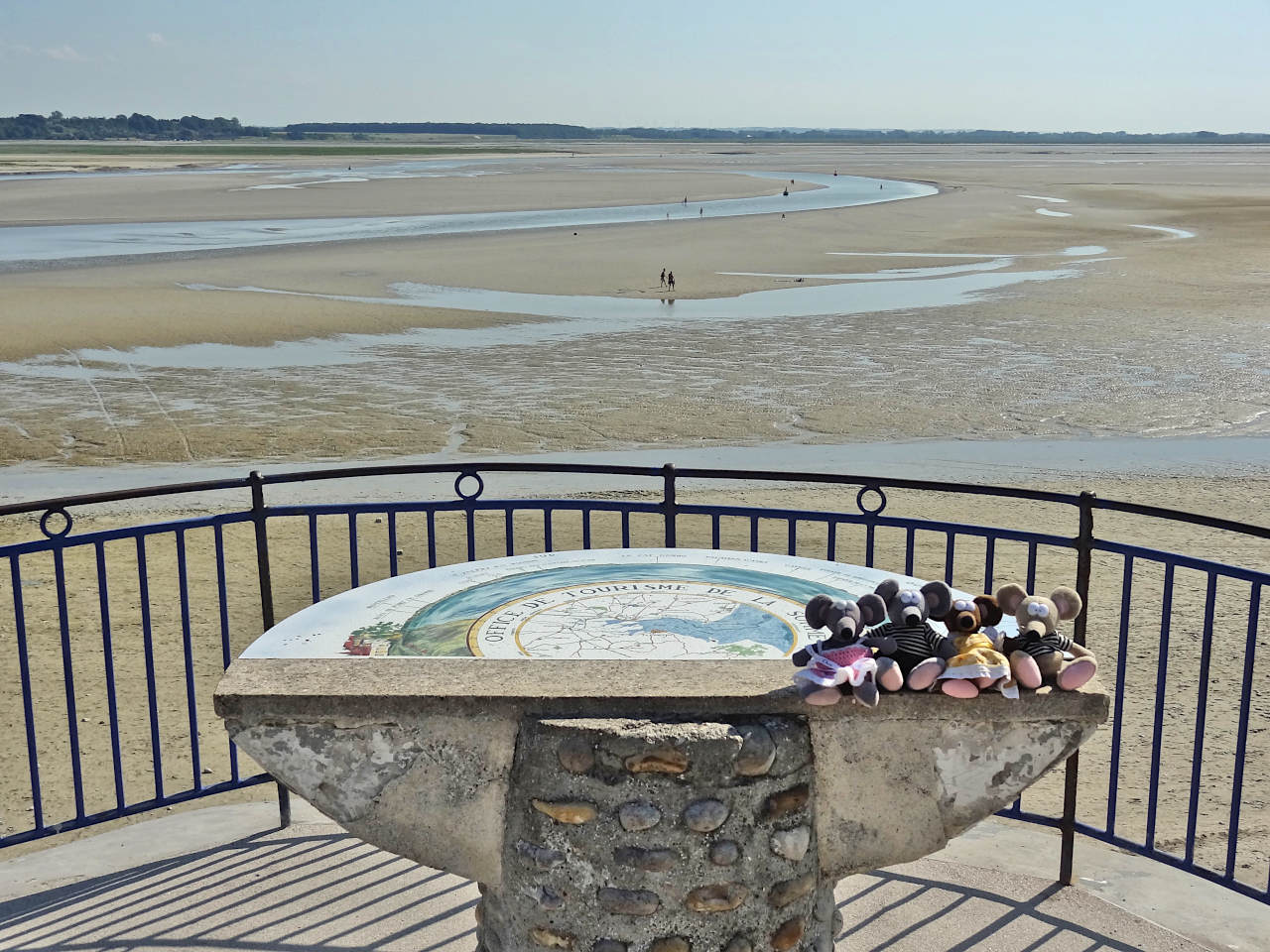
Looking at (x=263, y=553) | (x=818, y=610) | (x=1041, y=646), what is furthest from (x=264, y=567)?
(x=1041, y=646)

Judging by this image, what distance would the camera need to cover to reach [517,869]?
3.60m

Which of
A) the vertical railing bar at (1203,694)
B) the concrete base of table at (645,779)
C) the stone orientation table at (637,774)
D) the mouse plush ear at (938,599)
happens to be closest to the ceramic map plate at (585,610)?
the stone orientation table at (637,774)

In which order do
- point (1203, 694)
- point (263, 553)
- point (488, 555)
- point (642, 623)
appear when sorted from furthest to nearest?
point (488, 555), point (263, 553), point (1203, 694), point (642, 623)

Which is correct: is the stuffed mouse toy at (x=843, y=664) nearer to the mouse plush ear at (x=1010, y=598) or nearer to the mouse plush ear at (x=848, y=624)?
the mouse plush ear at (x=848, y=624)

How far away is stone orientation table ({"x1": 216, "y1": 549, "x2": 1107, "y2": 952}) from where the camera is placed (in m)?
3.43

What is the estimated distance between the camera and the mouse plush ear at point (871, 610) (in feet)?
11.2

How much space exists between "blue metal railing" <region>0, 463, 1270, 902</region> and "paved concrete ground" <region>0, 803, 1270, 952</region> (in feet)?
0.59

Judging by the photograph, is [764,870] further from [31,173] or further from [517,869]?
[31,173]

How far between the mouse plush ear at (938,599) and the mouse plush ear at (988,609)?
9 cm

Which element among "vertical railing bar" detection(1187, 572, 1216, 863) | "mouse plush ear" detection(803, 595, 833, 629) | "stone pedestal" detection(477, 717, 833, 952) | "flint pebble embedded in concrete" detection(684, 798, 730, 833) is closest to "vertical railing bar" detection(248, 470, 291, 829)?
"stone pedestal" detection(477, 717, 833, 952)

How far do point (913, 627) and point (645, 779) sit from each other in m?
0.80

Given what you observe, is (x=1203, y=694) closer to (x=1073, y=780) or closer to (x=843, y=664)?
(x=1073, y=780)

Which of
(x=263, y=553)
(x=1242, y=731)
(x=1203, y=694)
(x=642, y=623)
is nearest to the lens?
(x=642, y=623)

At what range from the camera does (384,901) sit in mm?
4734
